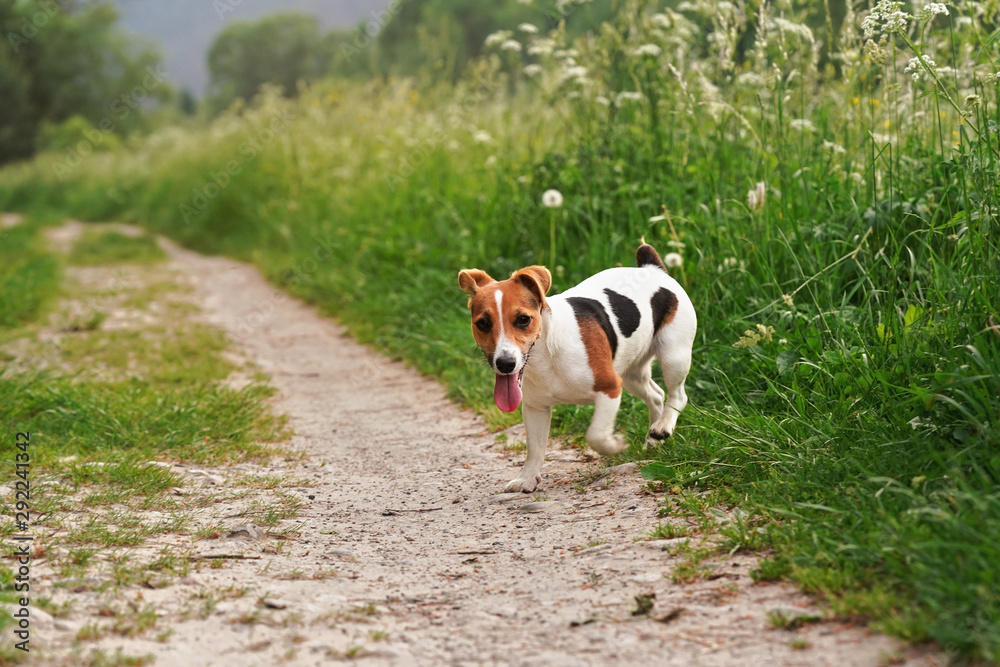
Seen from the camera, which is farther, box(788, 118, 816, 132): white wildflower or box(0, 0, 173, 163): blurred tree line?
box(0, 0, 173, 163): blurred tree line

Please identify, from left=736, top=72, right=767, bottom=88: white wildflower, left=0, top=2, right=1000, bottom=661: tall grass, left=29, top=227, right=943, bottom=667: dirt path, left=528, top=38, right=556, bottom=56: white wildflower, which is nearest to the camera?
left=29, top=227, right=943, bottom=667: dirt path

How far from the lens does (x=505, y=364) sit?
11.1 feet

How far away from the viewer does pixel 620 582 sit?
2812 mm

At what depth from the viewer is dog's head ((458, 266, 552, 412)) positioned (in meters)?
3.42

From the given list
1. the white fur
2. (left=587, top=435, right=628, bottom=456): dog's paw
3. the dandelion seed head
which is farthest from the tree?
(left=587, top=435, right=628, bottom=456): dog's paw

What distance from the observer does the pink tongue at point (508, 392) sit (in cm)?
352

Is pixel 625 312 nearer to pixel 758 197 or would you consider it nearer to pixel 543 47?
pixel 758 197

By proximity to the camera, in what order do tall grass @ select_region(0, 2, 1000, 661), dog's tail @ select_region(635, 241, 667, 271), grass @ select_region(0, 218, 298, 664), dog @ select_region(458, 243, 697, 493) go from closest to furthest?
tall grass @ select_region(0, 2, 1000, 661), grass @ select_region(0, 218, 298, 664), dog @ select_region(458, 243, 697, 493), dog's tail @ select_region(635, 241, 667, 271)

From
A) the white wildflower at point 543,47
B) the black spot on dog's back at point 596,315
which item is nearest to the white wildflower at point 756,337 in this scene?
the black spot on dog's back at point 596,315

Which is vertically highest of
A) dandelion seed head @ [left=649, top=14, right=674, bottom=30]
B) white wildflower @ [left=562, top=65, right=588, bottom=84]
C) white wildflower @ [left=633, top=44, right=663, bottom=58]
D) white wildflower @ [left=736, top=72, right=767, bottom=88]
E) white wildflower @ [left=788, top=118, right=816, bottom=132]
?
dandelion seed head @ [left=649, top=14, right=674, bottom=30]

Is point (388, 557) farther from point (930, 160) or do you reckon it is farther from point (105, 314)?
point (105, 314)

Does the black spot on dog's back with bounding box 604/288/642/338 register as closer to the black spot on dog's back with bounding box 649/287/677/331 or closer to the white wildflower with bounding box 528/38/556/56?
the black spot on dog's back with bounding box 649/287/677/331

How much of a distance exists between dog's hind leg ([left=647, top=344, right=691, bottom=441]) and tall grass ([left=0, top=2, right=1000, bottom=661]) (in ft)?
0.35

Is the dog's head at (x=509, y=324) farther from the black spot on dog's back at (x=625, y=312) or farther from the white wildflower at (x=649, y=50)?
the white wildflower at (x=649, y=50)
